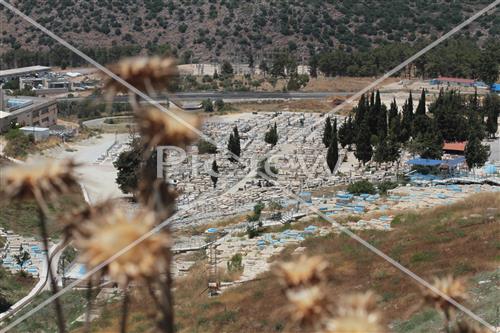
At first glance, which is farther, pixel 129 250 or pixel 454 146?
pixel 454 146

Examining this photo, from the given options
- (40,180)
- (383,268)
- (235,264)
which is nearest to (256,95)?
(235,264)

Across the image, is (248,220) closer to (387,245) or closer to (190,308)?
(387,245)

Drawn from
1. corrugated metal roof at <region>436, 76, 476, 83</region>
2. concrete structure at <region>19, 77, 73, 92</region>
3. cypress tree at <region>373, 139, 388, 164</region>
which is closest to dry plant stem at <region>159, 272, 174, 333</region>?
cypress tree at <region>373, 139, 388, 164</region>

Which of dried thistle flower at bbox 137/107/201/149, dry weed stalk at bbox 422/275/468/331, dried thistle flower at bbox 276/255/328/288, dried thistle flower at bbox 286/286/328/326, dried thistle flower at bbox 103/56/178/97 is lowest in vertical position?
dry weed stalk at bbox 422/275/468/331

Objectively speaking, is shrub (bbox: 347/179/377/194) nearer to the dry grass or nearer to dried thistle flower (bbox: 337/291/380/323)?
the dry grass

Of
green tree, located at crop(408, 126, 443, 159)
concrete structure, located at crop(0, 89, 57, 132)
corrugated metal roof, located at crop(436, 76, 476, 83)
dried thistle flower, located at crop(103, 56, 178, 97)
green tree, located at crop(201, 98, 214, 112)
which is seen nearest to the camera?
dried thistle flower, located at crop(103, 56, 178, 97)

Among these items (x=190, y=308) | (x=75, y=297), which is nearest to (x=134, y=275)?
(x=190, y=308)

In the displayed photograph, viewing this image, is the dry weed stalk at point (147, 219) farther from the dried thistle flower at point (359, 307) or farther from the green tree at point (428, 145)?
the green tree at point (428, 145)

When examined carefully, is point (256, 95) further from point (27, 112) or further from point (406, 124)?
point (406, 124)
